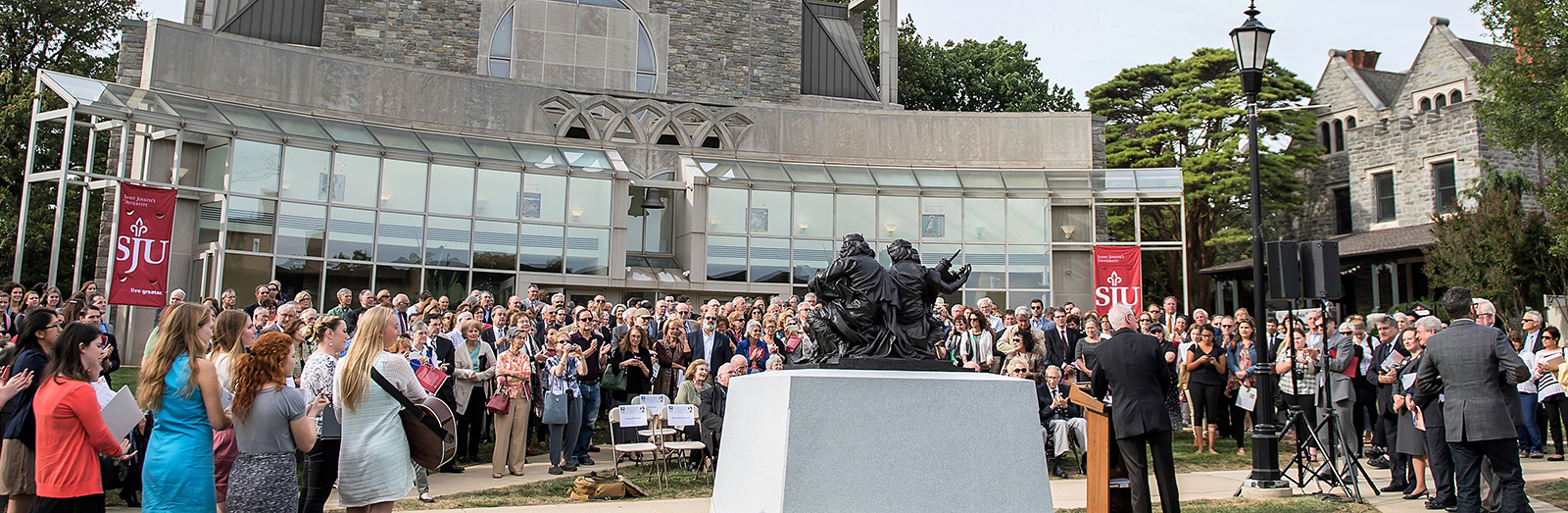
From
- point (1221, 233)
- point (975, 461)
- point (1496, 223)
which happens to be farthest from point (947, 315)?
point (1221, 233)

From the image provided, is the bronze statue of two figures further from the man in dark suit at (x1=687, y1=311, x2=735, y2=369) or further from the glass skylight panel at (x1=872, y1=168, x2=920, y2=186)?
the glass skylight panel at (x1=872, y1=168, x2=920, y2=186)

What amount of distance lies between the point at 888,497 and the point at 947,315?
418 inches

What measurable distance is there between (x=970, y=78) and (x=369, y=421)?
40962 mm

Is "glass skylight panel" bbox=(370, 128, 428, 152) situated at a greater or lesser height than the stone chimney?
lesser

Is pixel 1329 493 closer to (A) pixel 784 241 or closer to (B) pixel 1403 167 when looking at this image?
(A) pixel 784 241

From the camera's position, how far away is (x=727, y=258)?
2395 centimetres

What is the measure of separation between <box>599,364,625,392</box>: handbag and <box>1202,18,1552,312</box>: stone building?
27105 mm

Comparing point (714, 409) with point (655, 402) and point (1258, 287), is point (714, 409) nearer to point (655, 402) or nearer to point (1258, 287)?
point (655, 402)

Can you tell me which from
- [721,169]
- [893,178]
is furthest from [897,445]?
[893,178]

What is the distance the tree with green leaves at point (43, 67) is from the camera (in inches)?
1166

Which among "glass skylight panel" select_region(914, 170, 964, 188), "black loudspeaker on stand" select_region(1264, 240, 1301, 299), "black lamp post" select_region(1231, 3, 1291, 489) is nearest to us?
"black lamp post" select_region(1231, 3, 1291, 489)

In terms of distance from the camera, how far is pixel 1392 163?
37438 mm

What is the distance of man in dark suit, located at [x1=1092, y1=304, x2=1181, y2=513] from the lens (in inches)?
308

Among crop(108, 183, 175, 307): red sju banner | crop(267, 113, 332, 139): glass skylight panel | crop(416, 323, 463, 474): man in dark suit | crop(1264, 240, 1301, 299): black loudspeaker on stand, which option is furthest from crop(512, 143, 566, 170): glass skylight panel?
crop(1264, 240, 1301, 299): black loudspeaker on stand
